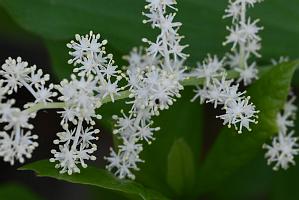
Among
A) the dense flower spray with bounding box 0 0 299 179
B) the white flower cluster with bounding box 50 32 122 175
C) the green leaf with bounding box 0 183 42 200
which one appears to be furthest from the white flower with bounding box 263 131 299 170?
the green leaf with bounding box 0 183 42 200

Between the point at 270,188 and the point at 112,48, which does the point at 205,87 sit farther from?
the point at 270,188

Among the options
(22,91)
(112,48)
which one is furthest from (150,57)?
(22,91)

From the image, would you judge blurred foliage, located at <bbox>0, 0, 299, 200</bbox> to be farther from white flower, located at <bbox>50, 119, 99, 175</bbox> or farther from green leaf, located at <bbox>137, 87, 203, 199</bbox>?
white flower, located at <bbox>50, 119, 99, 175</bbox>

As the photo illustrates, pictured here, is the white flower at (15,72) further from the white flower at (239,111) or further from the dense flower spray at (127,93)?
the white flower at (239,111)

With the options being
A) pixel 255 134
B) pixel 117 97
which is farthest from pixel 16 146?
pixel 255 134

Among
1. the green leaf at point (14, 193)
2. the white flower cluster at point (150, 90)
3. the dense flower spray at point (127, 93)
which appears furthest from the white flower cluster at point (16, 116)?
the green leaf at point (14, 193)

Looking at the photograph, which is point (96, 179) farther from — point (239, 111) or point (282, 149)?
point (282, 149)
